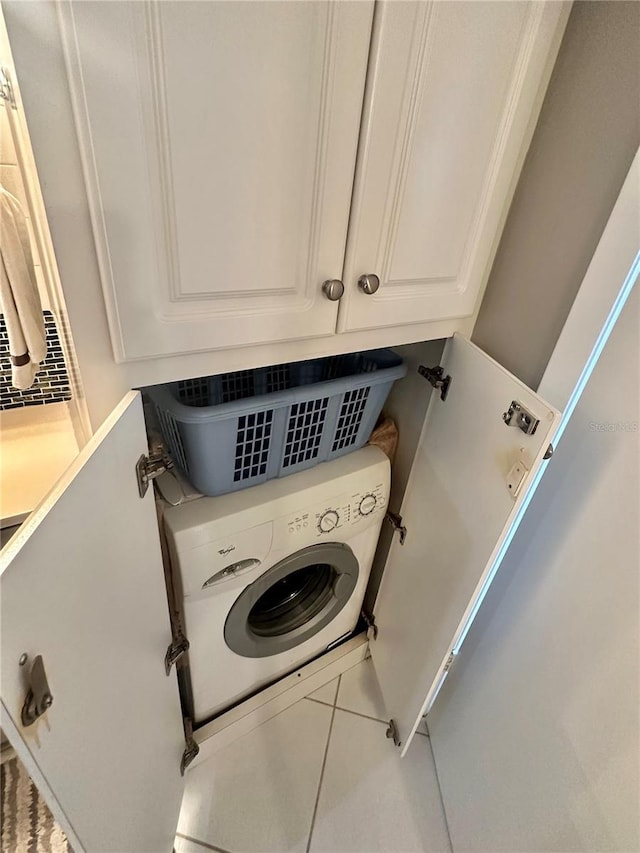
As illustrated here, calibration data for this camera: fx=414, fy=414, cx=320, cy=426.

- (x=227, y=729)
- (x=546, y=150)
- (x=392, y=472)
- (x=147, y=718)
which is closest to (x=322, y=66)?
(x=546, y=150)

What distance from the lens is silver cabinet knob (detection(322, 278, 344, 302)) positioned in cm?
74

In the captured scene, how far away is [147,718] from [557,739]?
2.80 ft

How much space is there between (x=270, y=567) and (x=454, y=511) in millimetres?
509

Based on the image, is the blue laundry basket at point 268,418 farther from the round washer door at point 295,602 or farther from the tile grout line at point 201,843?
the tile grout line at point 201,843

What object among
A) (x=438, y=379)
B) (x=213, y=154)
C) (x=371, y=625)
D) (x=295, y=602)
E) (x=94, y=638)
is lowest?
(x=371, y=625)

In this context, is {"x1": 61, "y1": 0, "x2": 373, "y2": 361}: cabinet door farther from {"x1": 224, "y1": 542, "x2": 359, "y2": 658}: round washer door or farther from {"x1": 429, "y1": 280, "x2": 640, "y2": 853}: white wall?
{"x1": 224, "y1": 542, "x2": 359, "y2": 658}: round washer door

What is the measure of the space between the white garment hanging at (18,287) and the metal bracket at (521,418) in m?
0.95

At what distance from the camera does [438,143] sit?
28.0 inches

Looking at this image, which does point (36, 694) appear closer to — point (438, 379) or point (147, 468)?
point (147, 468)

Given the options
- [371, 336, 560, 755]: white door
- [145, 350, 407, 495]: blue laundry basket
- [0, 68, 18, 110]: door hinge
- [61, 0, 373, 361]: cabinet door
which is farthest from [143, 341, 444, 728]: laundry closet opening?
[0, 68, 18, 110]: door hinge

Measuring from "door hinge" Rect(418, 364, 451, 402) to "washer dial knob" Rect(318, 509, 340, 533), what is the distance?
42cm

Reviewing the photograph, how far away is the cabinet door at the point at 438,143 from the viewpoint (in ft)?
2.05

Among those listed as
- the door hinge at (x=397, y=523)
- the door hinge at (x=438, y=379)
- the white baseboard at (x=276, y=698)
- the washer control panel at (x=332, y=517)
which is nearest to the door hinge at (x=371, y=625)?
the white baseboard at (x=276, y=698)

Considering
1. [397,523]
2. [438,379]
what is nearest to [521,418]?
[438,379]
